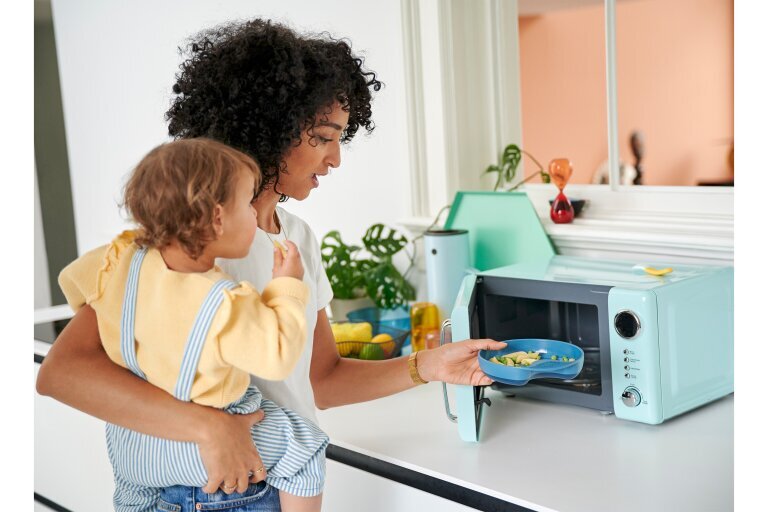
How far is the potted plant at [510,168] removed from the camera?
2.10m

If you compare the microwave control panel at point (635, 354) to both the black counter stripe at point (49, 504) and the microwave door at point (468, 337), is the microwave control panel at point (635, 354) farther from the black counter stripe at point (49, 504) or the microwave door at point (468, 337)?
the black counter stripe at point (49, 504)

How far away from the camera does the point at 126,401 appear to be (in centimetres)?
100

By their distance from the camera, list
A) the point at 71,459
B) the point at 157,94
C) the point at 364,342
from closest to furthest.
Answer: the point at 364,342 < the point at 71,459 < the point at 157,94

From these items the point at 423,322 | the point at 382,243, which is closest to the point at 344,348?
the point at 423,322

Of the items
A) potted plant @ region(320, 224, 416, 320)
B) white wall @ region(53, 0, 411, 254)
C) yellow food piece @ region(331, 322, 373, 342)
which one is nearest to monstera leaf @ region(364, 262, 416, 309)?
potted plant @ region(320, 224, 416, 320)

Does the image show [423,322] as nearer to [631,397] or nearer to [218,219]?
[631,397]

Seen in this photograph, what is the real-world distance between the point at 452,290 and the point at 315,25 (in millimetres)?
864

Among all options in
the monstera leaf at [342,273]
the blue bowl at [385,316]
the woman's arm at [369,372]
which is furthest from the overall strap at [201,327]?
the monstera leaf at [342,273]

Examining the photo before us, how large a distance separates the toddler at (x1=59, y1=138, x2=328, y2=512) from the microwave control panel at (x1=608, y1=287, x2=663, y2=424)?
0.57 metres

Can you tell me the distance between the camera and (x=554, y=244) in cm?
191

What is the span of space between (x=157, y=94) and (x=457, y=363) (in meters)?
1.90

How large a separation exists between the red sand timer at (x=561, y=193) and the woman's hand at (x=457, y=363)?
62 centimetres

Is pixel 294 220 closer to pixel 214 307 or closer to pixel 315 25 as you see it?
pixel 214 307
